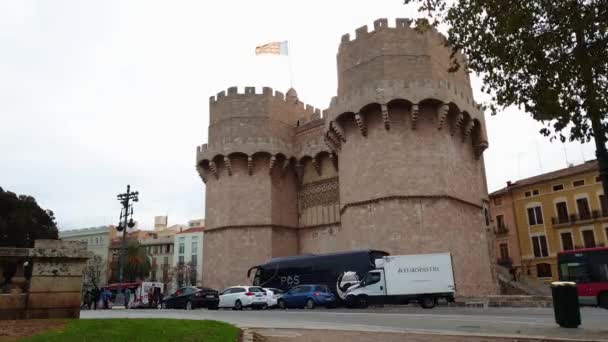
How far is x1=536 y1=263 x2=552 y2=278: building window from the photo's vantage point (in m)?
42.0

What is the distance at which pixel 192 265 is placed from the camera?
243ft

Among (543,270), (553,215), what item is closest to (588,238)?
(553,215)

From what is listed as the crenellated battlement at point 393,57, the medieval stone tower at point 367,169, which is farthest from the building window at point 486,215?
the crenellated battlement at point 393,57

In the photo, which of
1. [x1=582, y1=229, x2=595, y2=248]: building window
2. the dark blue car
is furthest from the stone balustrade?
[x1=582, y1=229, x2=595, y2=248]: building window

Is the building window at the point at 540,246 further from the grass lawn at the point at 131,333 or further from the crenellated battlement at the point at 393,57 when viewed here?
the grass lawn at the point at 131,333

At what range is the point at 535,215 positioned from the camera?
44.3 m

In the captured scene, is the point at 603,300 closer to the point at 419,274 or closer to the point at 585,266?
the point at 585,266

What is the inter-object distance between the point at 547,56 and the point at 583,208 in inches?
1446

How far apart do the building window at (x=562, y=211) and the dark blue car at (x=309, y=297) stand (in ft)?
94.2

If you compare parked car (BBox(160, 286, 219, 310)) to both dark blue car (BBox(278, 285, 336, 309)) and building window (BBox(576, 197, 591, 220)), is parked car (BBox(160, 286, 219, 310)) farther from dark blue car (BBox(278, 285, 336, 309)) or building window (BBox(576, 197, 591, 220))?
building window (BBox(576, 197, 591, 220))

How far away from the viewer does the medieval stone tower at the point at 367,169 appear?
25250mm

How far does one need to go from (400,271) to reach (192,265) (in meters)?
58.1

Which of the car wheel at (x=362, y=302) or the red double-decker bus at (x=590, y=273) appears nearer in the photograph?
the red double-decker bus at (x=590, y=273)

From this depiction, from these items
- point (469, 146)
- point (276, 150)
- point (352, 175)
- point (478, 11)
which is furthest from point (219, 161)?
point (478, 11)
